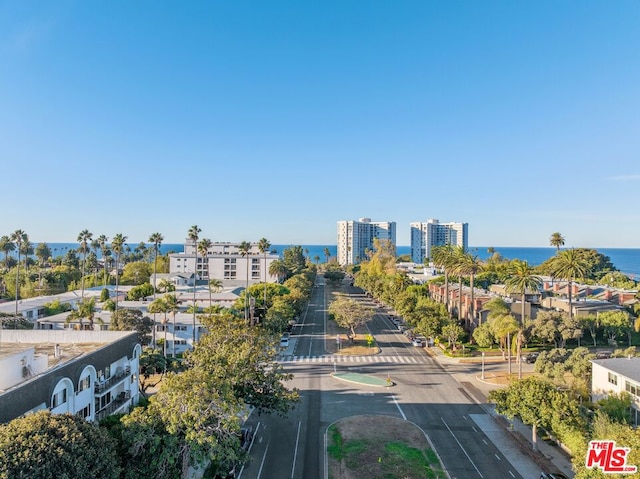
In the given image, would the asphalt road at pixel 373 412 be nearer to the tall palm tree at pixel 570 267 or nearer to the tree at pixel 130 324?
the tree at pixel 130 324

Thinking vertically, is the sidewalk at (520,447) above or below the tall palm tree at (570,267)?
below

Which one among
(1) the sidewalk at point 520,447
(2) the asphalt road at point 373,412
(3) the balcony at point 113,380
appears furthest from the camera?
(3) the balcony at point 113,380

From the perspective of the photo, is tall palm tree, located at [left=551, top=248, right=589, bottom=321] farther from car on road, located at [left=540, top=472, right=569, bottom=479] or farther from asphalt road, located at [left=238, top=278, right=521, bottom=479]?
car on road, located at [left=540, top=472, right=569, bottom=479]

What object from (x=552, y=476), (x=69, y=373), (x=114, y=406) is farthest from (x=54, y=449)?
(x=552, y=476)

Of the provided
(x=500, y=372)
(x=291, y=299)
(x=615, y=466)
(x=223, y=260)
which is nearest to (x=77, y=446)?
(x=615, y=466)

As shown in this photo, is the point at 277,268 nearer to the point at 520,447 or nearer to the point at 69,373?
the point at 520,447

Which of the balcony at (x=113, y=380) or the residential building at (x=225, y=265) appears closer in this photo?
the balcony at (x=113, y=380)

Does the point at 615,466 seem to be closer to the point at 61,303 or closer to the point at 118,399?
the point at 118,399

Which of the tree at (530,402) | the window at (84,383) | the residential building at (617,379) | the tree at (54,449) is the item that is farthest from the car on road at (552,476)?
the window at (84,383)
